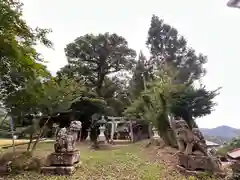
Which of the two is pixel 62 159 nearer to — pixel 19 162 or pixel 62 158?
pixel 62 158

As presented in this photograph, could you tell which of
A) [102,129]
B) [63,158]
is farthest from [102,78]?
[63,158]

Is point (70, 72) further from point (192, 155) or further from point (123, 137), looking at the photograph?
point (192, 155)

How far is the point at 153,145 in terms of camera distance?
12422mm

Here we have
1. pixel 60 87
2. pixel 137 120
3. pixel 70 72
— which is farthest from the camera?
pixel 70 72

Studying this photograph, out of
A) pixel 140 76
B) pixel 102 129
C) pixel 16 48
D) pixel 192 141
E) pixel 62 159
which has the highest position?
pixel 140 76

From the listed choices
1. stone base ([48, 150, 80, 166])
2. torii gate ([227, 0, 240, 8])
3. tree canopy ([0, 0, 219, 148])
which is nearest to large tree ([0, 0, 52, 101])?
tree canopy ([0, 0, 219, 148])

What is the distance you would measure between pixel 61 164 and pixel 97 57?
46.9 ft

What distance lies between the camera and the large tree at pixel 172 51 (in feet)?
60.5

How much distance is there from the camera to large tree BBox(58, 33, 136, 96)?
67.3ft

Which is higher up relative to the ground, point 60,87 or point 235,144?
point 60,87

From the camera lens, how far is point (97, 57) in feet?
68.5

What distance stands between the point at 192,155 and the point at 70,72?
13.9 meters

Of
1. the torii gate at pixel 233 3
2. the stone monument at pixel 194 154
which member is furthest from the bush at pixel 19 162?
the torii gate at pixel 233 3

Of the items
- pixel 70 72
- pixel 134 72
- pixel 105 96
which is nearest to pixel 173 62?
pixel 134 72
